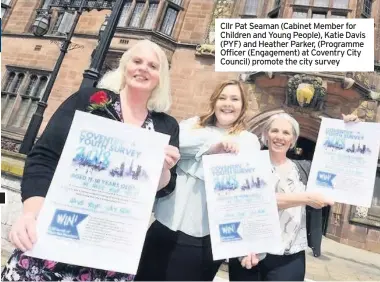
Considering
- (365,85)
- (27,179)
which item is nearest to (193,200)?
(27,179)

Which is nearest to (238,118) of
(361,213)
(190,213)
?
(190,213)

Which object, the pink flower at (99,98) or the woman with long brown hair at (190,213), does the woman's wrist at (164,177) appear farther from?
the pink flower at (99,98)

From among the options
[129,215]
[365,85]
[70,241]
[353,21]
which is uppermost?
[365,85]

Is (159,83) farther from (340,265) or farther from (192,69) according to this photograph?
(192,69)

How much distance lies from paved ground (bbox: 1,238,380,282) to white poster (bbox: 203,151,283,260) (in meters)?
2.03

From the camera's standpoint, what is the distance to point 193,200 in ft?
6.01

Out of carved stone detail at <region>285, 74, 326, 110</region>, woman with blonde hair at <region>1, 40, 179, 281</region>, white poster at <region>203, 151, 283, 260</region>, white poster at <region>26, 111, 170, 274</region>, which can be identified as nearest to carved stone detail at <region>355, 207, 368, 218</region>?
carved stone detail at <region>285, 74, 326, 110</region>

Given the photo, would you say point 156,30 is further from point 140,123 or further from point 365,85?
point 140,123

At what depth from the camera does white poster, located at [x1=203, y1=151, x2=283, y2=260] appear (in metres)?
1.70

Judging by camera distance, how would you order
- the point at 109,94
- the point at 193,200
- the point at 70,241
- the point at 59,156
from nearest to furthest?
1. the point at 70,241
2. the point at 59,156
3. the point at 109,94
4. the point at 193,200

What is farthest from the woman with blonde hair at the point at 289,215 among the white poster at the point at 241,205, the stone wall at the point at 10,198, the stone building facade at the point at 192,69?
the stone building facade at the point at 192,69

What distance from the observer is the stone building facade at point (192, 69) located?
9.23 metres

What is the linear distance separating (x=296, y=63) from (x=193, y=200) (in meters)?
2.34

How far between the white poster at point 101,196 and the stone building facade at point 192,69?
8748 mm
